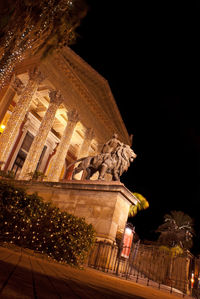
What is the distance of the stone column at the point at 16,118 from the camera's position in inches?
671

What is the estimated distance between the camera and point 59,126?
104 ft

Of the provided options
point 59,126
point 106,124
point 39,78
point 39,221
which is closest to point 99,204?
point 39,221

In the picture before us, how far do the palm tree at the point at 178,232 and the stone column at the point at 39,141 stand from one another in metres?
14.8

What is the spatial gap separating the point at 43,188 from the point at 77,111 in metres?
13.7

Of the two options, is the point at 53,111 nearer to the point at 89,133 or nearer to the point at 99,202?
the point at 89,133

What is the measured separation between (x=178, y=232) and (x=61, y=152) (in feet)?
46.3

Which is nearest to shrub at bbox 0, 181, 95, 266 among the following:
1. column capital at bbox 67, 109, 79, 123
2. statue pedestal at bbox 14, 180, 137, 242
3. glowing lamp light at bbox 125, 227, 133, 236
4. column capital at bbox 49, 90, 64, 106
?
statue pedestal at bbox 14, 180, 137, 242

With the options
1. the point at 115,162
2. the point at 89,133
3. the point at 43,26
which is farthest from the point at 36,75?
the point at 43,26

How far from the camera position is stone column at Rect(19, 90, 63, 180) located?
1827cm

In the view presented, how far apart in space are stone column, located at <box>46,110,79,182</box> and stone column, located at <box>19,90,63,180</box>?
227 centimetres

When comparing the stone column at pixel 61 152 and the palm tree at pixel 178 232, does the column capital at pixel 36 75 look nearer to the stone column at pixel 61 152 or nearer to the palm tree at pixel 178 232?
the stone column at pixel 61 152

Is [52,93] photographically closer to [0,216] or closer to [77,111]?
[77,111]

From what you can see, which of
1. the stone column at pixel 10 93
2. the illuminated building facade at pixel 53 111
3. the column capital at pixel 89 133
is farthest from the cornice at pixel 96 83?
the stone column at pixel 10 93

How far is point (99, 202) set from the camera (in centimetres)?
988
